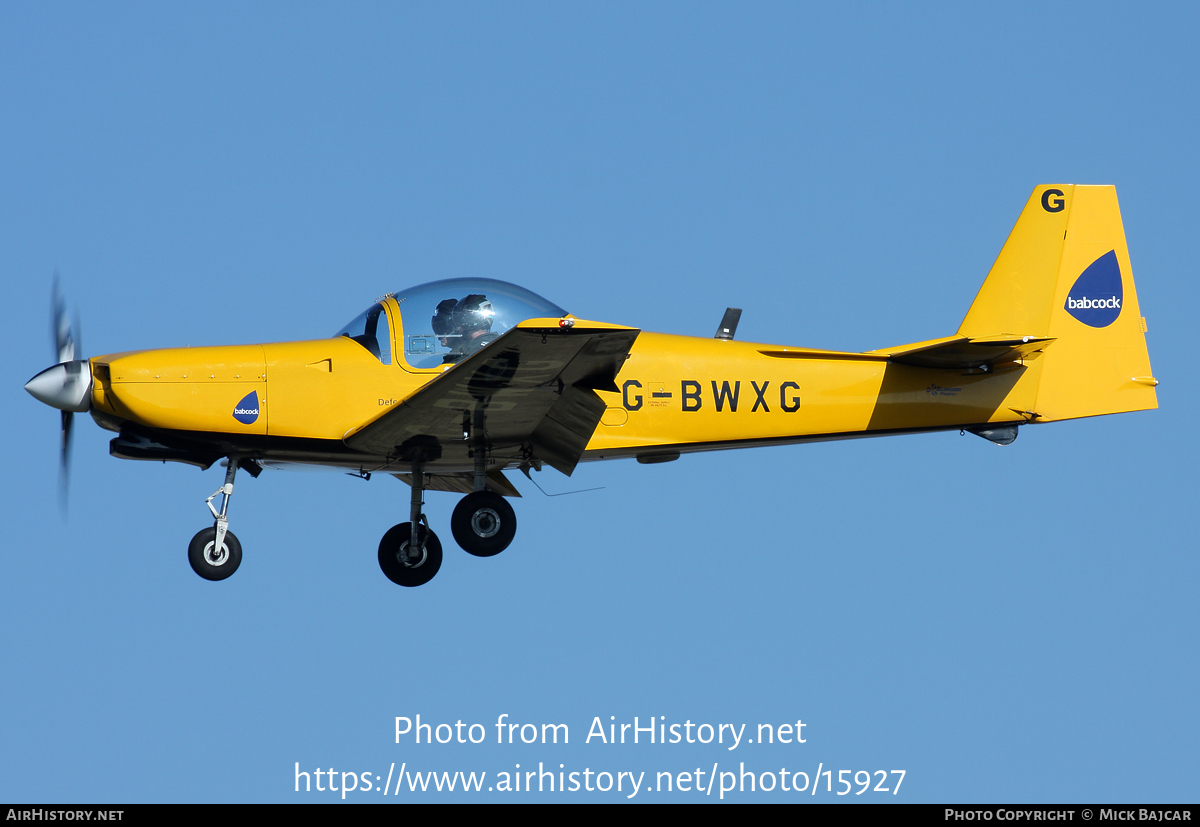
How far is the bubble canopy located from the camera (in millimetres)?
12430

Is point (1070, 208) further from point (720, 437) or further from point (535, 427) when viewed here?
point (535, 427)

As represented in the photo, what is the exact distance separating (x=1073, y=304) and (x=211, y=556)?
9.50 metres

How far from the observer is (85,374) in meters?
12.2

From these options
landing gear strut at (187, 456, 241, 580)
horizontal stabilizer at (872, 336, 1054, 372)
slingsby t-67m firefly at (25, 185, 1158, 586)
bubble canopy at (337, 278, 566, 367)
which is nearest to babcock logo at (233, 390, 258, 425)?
slingsby t-67m firefly at (25, 185, 1158, 586)

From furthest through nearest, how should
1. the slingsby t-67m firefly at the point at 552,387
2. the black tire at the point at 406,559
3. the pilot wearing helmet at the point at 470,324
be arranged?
1. the black tire at the point at 406,559
2. the pilot wearing helmet at the point at 470,324
3. the slingsby t-67m firefly at the point at 552,387

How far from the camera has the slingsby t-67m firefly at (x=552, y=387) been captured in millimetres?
12156

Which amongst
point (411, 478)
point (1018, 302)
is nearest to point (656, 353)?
→ point (411, 478)

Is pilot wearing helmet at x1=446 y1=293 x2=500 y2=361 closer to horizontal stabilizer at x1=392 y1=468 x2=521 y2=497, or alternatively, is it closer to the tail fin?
horizontal stabilizer at x1=392 y1=468 x2=521 y2=497

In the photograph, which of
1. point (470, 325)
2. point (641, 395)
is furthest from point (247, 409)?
point (641, 395)

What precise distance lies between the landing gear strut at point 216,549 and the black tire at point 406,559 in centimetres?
157

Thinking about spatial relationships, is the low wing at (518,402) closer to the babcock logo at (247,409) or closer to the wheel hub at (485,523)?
the wheel hub at (485,523)

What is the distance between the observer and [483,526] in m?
12.7

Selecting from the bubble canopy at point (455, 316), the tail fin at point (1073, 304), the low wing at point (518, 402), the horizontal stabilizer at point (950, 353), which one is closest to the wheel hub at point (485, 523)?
the low wing at point (518, 402)

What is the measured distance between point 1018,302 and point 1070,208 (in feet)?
4.06
